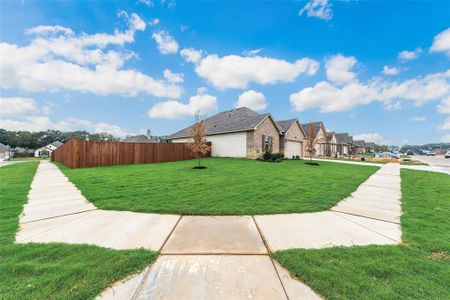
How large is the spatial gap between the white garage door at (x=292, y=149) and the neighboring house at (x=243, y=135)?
214cm

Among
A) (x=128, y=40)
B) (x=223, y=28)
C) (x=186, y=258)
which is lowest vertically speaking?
(x=186, y=258)

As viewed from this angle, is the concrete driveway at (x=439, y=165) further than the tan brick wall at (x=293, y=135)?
No

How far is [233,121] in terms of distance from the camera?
829 inches

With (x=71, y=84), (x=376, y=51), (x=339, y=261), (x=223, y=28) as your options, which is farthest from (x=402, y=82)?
(x=71, y=84)

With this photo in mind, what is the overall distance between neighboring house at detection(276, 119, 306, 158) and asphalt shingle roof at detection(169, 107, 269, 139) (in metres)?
4.42

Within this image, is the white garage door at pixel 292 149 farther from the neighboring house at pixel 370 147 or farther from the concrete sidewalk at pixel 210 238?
the neighboring house at pixel 370 147

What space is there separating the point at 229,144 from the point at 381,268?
1784 cm

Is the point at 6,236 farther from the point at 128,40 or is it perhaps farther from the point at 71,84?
the point at 71,84

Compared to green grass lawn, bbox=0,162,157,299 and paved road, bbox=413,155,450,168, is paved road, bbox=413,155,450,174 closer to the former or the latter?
paved road, bbox=413,155,450,168

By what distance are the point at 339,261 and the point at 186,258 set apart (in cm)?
198

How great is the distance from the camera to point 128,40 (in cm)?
1334

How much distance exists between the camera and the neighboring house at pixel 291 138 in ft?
73.8

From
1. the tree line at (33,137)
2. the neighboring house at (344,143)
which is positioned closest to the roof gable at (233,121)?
the neighboring house at (344,143)

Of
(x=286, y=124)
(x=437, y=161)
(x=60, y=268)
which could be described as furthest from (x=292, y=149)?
(x=60, y=268)
